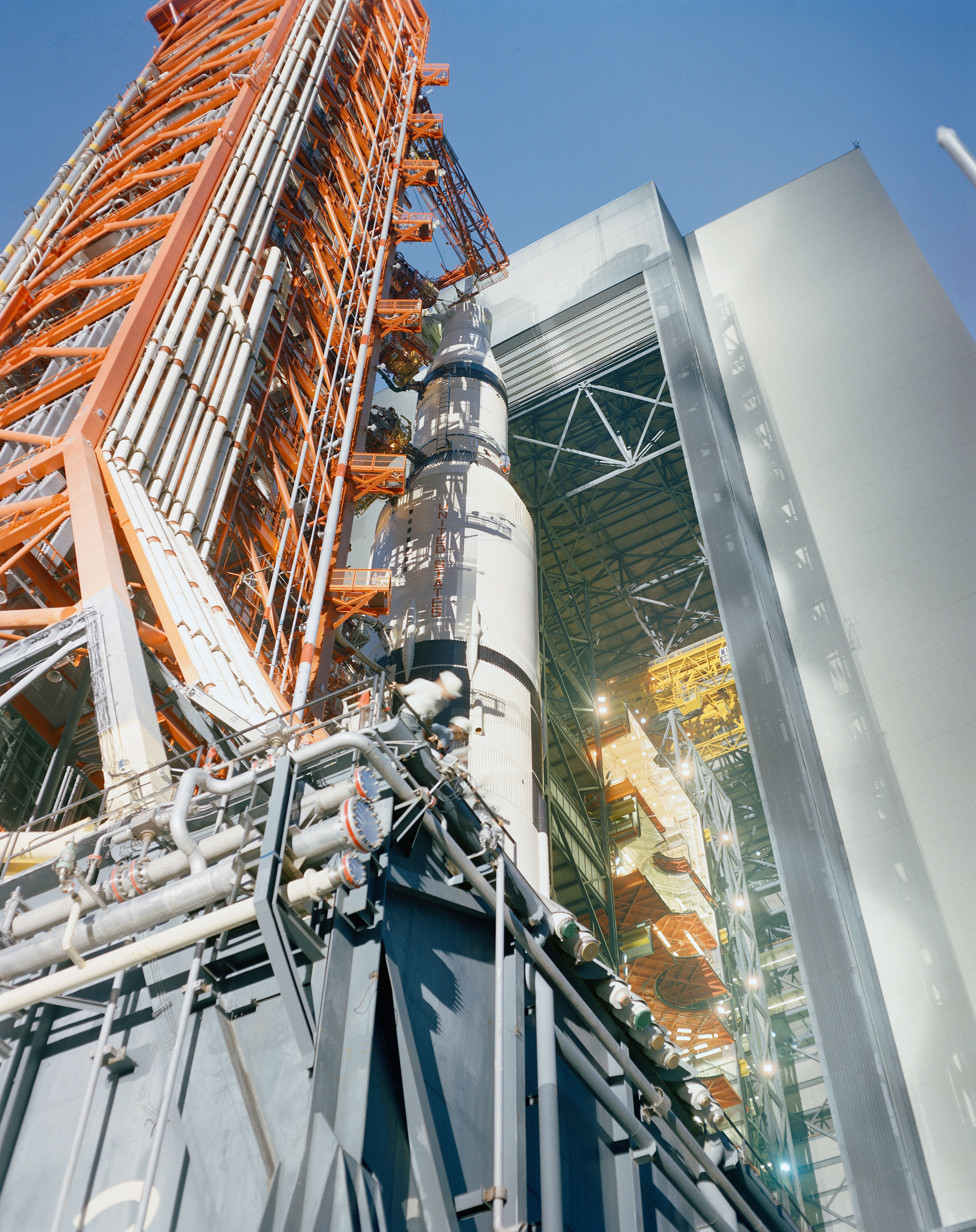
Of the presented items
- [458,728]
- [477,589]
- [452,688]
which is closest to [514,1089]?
[458,728]

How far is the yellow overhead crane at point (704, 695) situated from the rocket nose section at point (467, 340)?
12193 mm

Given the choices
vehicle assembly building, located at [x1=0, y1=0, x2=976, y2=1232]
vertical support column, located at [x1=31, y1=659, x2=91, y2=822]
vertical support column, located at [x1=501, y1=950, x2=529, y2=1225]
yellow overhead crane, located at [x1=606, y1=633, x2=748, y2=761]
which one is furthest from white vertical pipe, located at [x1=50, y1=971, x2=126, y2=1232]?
yellow overhead crane, located at [x1=606, y1=633, x2=748, y2=761]

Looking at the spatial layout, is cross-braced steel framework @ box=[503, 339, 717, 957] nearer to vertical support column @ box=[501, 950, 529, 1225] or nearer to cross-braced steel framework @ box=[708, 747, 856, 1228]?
cross-braced steel framework @ box=[708, 747, 856, 1228]

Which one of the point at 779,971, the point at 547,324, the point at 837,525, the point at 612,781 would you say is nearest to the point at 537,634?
the point at 837,525

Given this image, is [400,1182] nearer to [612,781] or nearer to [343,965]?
[343,965]

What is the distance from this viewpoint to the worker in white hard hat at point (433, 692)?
58.5 ft

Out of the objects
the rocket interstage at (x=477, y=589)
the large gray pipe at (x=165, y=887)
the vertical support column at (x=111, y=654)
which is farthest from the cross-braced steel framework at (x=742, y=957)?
the large gray pipe at (x=165, y=887)

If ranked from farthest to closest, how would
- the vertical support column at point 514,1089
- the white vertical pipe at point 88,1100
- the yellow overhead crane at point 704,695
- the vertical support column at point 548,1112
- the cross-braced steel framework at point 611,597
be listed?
the yellow overhead crane at point 704,695
the cross-braced steel framework at point 611,597
the vertical support column at point 548,1112
the vertical support column at point 514,1089
the white vertical pipe at point 88,1100

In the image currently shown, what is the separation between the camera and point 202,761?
1761 centimetres

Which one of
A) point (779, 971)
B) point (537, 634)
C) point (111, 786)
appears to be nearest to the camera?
point (111, 786)

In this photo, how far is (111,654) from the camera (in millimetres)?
15781

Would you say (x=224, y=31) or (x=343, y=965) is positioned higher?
(x=224, y=31)

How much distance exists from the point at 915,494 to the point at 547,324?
43.0 feet

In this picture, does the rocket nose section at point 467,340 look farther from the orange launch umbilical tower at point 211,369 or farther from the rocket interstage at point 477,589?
the orange launch umbilical tower at point 211,369
